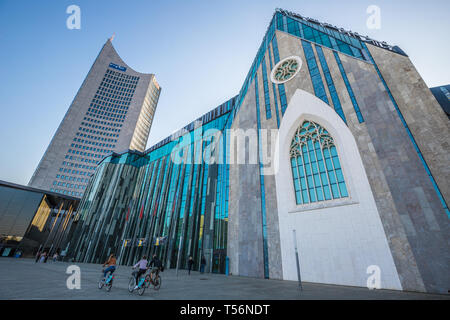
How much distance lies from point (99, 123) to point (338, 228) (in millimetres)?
106703

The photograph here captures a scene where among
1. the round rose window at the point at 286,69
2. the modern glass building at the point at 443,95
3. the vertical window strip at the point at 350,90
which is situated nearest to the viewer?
the vertical window strip at the point at 350,90

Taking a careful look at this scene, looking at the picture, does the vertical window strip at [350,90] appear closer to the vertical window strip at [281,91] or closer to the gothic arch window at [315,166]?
the gothic arch window at [315,166]

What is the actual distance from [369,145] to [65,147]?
4106 inches

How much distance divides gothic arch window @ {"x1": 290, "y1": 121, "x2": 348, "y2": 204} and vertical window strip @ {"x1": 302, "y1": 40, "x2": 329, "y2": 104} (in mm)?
2964

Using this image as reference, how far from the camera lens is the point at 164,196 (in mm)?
35344

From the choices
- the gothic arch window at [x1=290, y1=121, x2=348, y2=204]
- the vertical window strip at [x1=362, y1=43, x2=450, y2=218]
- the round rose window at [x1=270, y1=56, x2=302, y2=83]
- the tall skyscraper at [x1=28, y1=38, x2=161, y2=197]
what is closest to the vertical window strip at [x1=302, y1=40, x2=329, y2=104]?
the round rose window at [x1=270, y1=56, x2=302, y2=83]

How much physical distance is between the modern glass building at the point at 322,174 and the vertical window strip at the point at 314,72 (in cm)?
12

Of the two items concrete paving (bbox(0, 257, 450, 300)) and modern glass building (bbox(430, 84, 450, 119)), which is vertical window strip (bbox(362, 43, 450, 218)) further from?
modern glass building (bbox(430, 84, 450, 119))

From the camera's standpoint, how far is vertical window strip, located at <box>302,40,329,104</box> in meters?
18.5

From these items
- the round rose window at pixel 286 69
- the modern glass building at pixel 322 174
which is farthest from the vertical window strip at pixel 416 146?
the round rose window at pixel 286 69

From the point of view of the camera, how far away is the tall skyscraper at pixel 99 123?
74562 mm

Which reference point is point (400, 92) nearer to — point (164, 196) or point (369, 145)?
point (369, 145)

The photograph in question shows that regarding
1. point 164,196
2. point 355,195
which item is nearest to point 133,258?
point 164,196

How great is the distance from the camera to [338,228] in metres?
14.0
